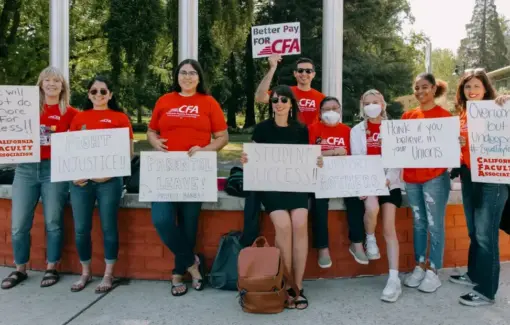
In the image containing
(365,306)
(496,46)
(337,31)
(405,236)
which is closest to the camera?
(365,306)

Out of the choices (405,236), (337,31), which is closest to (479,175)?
(405,236)

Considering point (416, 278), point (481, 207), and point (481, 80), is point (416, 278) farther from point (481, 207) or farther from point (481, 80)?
point (481, 80)

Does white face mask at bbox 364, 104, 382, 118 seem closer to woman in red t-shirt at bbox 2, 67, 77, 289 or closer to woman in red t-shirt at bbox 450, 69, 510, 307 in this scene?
woman in red t-shirt at bbox 450, 69, 510, 307

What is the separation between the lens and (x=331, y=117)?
150 inches

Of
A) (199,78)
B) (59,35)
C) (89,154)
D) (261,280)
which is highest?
(59,35)

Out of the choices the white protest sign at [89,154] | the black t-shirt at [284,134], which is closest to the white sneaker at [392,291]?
Answer: the black t-shirt at [284,134]

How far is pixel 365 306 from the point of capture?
3.54m

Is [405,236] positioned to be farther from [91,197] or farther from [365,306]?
[91,197]

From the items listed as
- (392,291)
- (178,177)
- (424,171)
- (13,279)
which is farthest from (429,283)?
(13,279)

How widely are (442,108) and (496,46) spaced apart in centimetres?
5964

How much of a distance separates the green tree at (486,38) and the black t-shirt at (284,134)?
5787cm

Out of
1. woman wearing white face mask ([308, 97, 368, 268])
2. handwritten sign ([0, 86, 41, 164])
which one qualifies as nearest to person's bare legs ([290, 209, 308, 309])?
woman wearing white face mask ([308, 97, 368, 268])

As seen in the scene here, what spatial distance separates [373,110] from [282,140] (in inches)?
32.0

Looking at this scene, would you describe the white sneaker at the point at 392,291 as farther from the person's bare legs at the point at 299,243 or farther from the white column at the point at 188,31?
the white column at the point at 188,31
